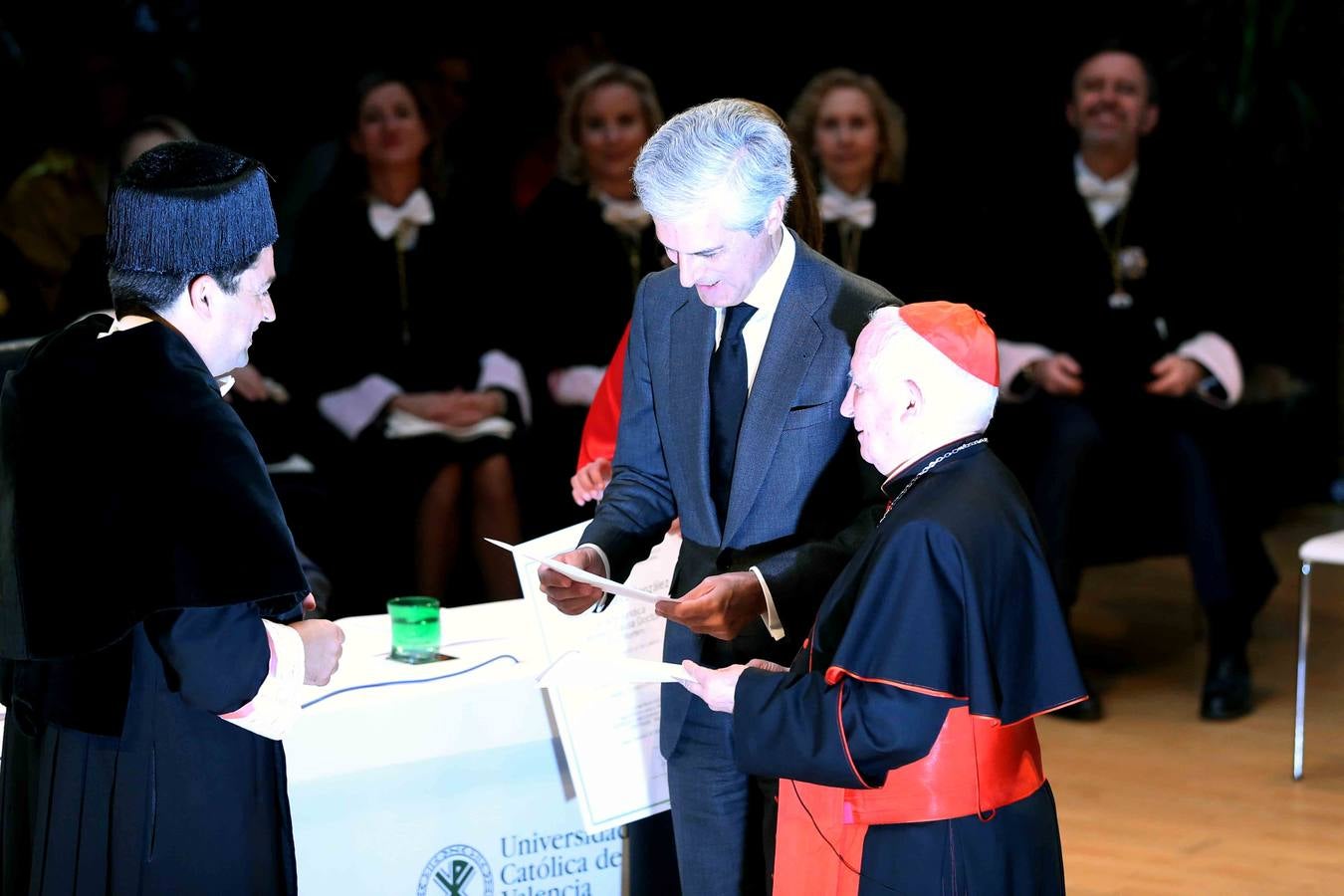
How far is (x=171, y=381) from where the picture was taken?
194cm

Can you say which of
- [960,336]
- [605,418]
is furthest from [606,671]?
[605,418]

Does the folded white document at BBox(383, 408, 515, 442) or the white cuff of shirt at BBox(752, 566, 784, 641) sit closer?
the white cuff of shirt at BBox(752, 566, 784, 641)

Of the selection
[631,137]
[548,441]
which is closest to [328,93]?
[631,137]

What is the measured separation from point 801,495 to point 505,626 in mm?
1042

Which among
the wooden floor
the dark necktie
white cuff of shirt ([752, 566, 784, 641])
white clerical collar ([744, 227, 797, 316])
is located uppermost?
white clerical collar ([744, 227, 797, 316])

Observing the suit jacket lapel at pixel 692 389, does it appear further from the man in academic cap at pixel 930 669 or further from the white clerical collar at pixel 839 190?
the white clerical collar at pixel 839 190

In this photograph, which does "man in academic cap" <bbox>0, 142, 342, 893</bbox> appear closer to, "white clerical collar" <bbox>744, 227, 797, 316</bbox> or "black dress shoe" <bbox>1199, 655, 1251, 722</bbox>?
"white clerical collar" <bbox>744, 227, 797, 316</bbox>

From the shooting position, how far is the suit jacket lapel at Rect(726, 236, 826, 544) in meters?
2.41

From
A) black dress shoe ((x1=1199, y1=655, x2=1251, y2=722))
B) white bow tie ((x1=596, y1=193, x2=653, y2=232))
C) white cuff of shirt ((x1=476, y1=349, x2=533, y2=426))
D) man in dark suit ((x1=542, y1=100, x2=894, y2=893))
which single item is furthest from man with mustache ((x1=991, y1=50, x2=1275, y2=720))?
man in dark suit ((x1=542, y1=100, x2=894, y2=893))

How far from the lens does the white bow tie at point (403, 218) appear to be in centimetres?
552

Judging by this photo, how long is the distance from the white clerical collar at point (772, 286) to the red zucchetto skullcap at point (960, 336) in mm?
425

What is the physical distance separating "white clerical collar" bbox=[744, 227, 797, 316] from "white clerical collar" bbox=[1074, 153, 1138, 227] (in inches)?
135

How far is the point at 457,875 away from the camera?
2.92m

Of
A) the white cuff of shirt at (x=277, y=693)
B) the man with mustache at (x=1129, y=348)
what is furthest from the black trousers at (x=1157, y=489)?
the white cuff of shirt at (x=277, y=693)
